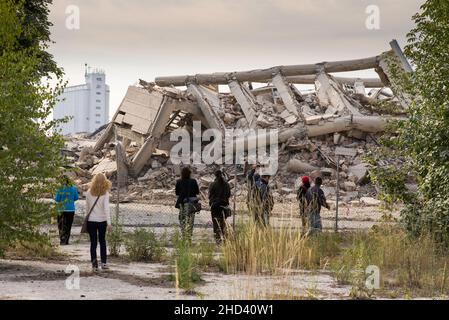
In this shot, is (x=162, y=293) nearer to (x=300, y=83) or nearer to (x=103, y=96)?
(x=300, y=83)

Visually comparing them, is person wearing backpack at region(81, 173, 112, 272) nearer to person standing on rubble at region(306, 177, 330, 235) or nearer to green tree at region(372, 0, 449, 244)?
person standing on rubble at region(306, 177, 330, 235)

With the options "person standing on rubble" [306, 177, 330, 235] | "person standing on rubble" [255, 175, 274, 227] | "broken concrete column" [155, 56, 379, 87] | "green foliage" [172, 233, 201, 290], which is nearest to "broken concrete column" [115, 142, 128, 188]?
"broken concrete column" [155, 56, 379, 87]

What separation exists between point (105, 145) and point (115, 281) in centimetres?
2461

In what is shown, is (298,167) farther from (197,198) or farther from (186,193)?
(186,193)

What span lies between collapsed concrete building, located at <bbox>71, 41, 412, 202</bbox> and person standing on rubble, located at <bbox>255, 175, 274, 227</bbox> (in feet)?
45.7

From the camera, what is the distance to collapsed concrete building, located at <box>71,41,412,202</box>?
105ft

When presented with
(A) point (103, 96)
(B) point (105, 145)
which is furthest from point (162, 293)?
(A) point (103, 96)

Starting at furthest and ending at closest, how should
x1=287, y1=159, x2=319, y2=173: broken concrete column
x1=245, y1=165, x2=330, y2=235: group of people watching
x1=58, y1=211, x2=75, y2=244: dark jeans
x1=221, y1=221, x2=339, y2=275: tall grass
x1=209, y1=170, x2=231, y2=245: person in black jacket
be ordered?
x1=287, y1=159, x2=319, y2=173: broken concrete column, x1=209, y1=170, x2=231, y2=245: person in black jacket, x1=58, y1=211, x2=75, y2=244: dark jeans, x1=245, y1=165, x2=330, y2=235: group of people watching, x1=221, y1=221, x2=339, y2=275: tall grass

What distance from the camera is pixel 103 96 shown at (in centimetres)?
16488

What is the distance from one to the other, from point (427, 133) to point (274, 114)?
18.6 meters

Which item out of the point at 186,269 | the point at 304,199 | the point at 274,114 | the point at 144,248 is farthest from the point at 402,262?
the point at 274,114

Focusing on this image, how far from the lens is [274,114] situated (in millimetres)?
33406

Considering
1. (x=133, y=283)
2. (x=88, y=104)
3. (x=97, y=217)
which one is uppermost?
(x=88, y=104)

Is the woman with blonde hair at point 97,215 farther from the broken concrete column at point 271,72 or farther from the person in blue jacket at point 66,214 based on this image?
the broken concrete column at point 271,72
